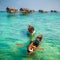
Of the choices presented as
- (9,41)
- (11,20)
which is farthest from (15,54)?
(11,20)

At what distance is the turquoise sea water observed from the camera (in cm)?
263

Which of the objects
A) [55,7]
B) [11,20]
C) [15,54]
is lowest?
[15,54]

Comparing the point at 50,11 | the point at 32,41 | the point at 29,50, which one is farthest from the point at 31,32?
the point at 50,11

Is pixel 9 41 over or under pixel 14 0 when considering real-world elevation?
under

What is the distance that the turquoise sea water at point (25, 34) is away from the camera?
263cm

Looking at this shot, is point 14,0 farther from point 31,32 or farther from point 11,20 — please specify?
point 31,32

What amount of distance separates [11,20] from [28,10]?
1.18 feet

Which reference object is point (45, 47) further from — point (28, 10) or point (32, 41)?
point (28, 10)

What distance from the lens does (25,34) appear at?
2785mm

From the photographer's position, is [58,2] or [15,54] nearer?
[15,54]

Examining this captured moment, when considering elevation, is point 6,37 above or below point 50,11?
below

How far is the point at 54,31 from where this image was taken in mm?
2740

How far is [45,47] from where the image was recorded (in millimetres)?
2656

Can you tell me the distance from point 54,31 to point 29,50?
21.7 inches
